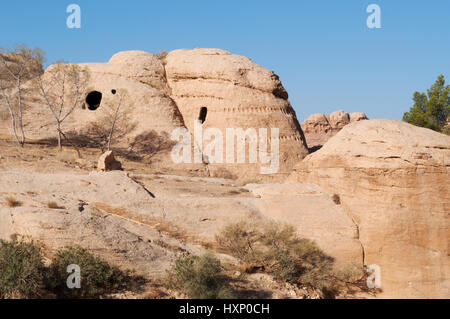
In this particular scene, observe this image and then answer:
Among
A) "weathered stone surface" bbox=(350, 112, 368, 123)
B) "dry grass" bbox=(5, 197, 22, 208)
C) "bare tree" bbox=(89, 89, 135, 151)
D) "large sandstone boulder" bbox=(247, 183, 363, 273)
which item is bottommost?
"large sandstone boulder" bbox=(247, 183, 363, 273)

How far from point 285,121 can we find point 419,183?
1058 cm

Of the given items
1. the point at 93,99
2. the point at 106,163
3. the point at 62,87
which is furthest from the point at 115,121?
the point at 106,163

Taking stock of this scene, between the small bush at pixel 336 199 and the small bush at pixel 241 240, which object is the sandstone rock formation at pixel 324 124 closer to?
the small bush at pixel 336 199

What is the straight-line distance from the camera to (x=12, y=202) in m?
9.55

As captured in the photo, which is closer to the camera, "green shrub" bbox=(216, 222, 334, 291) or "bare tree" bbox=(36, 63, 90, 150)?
"green shrub" bbox=(216, 222, 334, 291)

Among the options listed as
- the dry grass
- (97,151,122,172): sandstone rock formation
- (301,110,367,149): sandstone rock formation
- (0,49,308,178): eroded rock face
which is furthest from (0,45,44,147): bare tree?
(301,110,367,149): sandstone rock formation

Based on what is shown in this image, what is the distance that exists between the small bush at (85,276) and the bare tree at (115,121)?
12449mm

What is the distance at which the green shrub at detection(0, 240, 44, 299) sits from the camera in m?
7.57

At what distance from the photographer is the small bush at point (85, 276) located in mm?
8117

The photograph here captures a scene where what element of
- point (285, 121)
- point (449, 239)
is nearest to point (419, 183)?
point (449, 239)

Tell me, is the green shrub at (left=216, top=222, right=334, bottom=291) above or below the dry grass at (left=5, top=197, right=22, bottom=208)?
below

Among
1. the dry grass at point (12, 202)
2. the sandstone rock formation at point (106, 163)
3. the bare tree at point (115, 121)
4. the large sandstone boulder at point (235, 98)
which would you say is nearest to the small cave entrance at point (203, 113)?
the large sandstone boulder at point (235, 98)

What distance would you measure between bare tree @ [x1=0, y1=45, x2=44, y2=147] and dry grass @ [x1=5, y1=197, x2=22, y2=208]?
354 inches

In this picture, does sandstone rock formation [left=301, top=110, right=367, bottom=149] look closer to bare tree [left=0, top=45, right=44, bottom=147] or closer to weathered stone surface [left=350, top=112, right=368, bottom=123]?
weathered stone surface [left=350, top=112, right=368, bottom=123]
